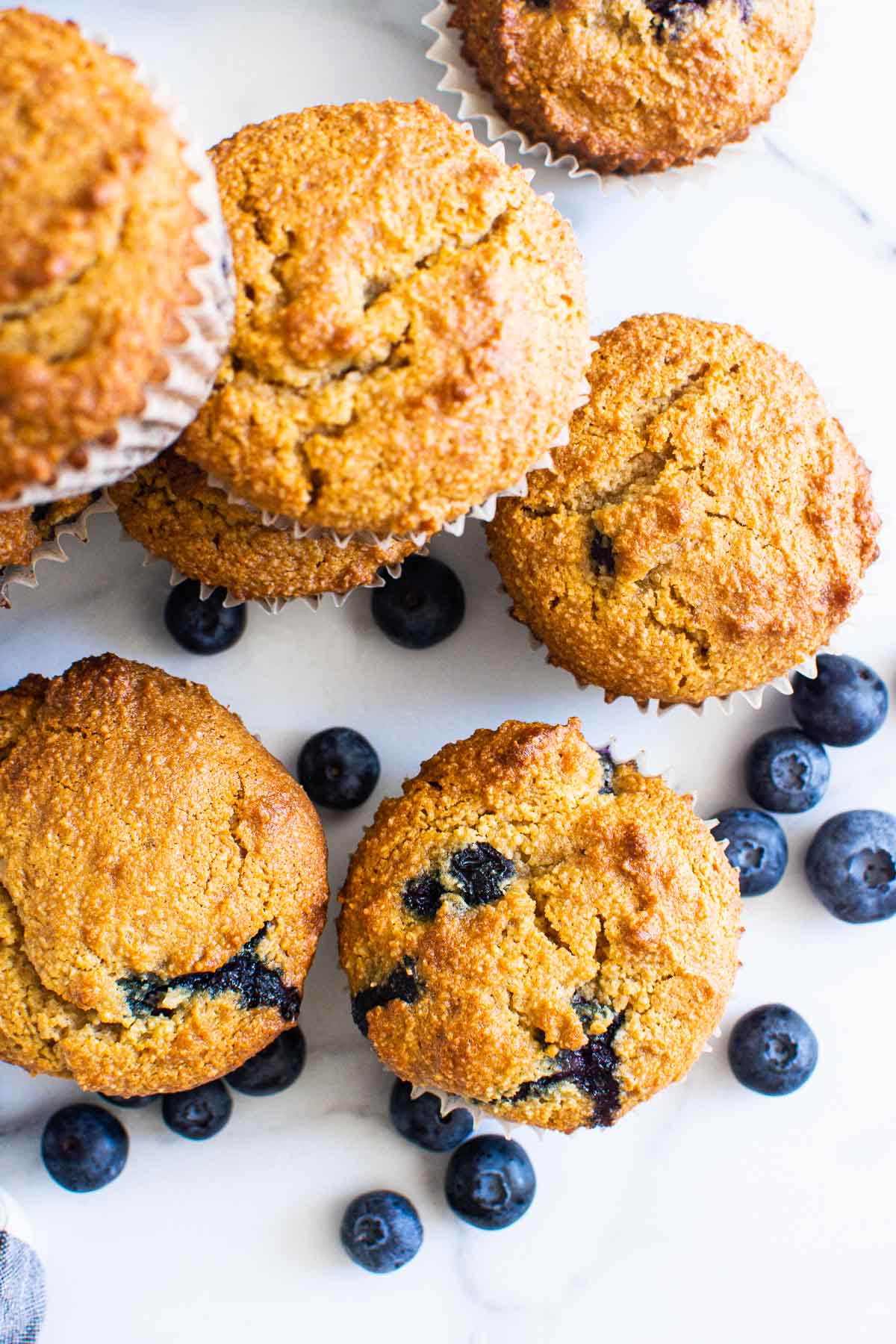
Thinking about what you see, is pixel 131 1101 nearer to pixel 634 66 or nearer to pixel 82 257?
pixel 82 257

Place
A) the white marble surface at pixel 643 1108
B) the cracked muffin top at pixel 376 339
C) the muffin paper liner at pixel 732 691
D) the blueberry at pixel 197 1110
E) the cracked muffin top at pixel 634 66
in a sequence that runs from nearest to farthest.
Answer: the cracked muffin top at pixel 376 339 → the cracked muffin top at pixel 634 66 → the muffin paper liner at pixel 732 691 → the blueberry at pixel 197 1110 → the white marble surface at pixel 643 1108

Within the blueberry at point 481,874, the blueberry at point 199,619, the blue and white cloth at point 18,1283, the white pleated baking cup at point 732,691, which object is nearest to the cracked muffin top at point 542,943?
the blueberry at point 481,874

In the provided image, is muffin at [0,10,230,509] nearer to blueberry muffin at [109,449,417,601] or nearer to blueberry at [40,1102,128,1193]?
blueberry muffin at [109,449,417,601]

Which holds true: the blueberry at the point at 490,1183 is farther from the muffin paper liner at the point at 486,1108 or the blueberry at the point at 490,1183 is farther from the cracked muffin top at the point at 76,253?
the cracked muffin top at the point at 76,253

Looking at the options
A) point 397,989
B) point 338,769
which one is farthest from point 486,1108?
point 338,769

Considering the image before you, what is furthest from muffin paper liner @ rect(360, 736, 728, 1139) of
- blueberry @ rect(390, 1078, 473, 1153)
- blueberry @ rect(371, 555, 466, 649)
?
blueberry @ rect(371, 555, 466, 649)

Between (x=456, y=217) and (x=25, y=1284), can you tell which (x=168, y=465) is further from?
(x=25, y=1284)

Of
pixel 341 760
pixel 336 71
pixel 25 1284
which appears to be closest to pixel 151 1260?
pixel 25 1284
